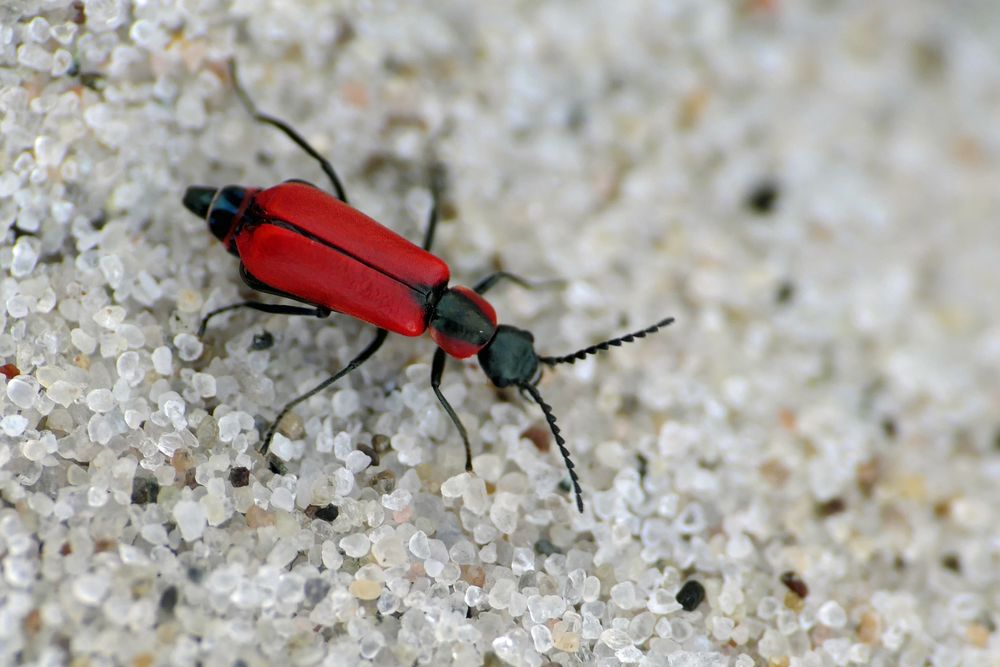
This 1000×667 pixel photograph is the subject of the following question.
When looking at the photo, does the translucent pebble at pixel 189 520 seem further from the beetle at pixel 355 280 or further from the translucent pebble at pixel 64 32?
the translucent pebble at pixel 64 32

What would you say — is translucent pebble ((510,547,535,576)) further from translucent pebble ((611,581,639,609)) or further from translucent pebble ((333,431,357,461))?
translucent pebble ((333,431,357,461))

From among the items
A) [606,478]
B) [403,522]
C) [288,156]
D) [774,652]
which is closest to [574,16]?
[288,156]

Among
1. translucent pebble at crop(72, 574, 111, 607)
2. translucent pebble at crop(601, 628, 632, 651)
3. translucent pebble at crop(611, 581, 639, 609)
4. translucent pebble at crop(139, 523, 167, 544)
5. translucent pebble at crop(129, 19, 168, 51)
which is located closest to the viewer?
translucent pebble at crop(72, 574, 111, 607)

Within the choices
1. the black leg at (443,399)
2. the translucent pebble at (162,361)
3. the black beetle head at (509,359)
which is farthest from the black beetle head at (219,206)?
the black beetle head at (509,359)

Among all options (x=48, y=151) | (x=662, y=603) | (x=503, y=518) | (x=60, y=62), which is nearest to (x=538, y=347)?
(x=503, y=518)

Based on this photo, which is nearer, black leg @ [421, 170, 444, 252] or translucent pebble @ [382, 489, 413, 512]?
translucent pebble @ [382, 489, 413, 512]

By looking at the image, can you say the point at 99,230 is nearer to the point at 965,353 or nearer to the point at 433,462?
the point at 433,462

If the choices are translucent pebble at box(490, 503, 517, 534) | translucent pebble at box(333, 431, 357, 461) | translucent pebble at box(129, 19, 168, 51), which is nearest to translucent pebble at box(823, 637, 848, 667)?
translucent pebble at box(490, 503, 517, 534)

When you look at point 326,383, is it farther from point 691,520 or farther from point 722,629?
point 722,629
